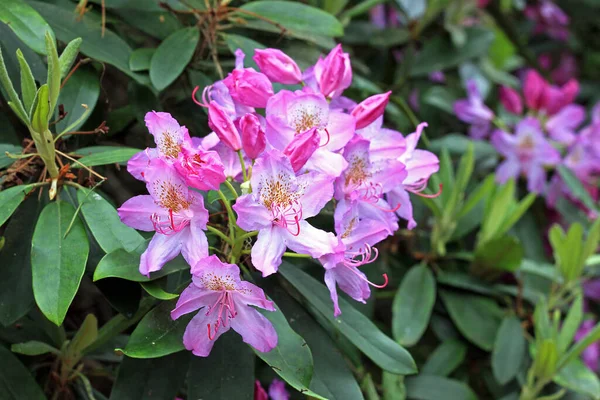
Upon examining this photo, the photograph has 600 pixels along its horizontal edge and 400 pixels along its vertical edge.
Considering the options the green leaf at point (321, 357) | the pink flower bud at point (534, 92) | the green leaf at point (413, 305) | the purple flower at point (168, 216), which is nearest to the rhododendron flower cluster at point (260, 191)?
the purple flower at point (168, 216)

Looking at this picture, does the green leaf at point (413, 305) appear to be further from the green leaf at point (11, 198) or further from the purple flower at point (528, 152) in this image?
the green leaf at point (11, 198)

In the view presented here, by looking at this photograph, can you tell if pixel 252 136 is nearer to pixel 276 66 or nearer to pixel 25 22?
pixel 276 66

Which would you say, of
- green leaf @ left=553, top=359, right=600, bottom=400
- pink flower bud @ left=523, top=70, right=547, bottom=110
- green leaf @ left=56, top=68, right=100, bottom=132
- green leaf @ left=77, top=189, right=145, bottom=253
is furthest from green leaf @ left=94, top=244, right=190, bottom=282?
pink flower bud @ left=523, top=70, right=547, bottom=110

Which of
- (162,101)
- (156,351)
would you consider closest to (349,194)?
(156,351)

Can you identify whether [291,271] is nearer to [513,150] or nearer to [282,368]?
[282,368]

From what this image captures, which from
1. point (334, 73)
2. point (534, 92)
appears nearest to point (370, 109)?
point (334, 73)

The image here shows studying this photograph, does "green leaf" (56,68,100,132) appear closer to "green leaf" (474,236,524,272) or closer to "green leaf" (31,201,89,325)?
"green leaf" (31,201,89,325)
